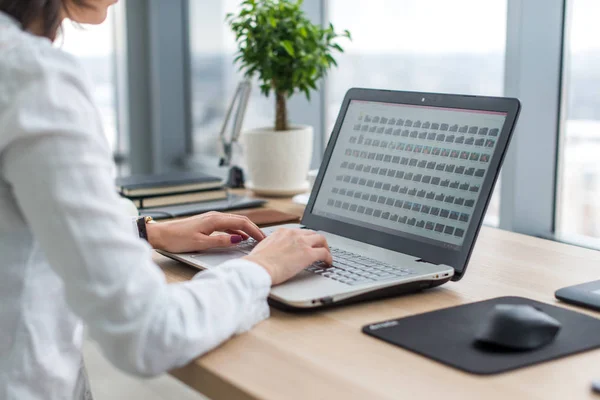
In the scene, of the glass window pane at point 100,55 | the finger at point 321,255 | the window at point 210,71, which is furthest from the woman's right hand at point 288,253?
the glass window pane at point 100,55

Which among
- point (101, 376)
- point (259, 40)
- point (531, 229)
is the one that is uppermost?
point (259, 40)

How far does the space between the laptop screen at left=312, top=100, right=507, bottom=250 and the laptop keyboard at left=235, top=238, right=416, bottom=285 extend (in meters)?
0.08

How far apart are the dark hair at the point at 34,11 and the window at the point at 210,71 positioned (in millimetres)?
2116

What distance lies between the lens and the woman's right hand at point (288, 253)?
2.99 feet

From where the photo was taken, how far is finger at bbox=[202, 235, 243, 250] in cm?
110

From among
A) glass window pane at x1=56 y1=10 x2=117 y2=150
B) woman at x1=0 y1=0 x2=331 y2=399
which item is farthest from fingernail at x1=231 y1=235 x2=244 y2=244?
glass window pane at x1=56 y1=10 x2=117 y2=150

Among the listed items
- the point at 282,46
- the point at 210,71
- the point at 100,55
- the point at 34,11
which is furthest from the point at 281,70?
the point at 100,55

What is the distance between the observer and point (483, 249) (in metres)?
1.25

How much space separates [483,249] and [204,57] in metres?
2.09

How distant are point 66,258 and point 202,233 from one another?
1.47 ft

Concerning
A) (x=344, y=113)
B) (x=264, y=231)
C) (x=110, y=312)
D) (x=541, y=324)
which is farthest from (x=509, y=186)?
(x=110, y=312)

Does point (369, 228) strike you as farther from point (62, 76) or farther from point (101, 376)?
point (101, 376)

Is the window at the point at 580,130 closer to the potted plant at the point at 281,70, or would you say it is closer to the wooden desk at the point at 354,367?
the potted plant at the point at 281,70

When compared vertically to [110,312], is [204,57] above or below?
above
